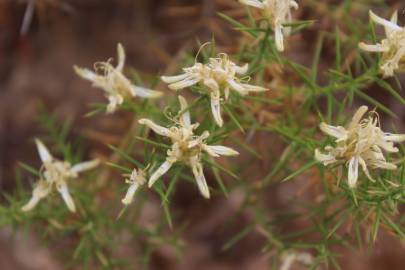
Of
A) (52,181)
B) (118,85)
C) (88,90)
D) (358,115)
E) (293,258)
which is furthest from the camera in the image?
(88,90)

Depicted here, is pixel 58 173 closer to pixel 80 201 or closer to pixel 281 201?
pixel 80 201

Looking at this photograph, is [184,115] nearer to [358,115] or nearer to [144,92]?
[144,92]

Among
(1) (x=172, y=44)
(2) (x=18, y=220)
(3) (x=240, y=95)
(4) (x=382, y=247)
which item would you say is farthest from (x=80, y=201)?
(4) (x=382, y=247)

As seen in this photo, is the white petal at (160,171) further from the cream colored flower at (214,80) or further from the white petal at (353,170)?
the white petal at (353,170)

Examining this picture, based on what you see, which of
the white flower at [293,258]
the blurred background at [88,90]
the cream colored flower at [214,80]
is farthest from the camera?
the blurred background at [88,90]

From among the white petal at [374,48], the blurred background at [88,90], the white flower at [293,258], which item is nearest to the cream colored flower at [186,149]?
the white petal at [374,48]

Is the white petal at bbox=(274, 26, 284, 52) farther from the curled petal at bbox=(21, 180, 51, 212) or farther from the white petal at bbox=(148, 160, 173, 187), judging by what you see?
the curled petal at bbox=(21, 180, 51, 212)

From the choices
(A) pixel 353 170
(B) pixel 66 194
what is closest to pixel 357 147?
(A) pixel 353 170
